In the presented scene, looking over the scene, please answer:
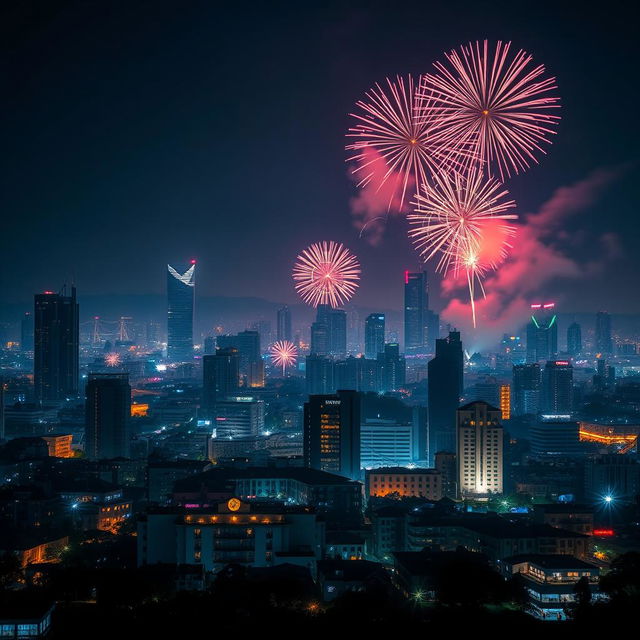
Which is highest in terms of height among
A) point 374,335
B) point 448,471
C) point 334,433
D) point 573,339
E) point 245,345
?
point 374,335

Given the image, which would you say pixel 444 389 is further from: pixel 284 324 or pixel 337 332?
pixel 284 324

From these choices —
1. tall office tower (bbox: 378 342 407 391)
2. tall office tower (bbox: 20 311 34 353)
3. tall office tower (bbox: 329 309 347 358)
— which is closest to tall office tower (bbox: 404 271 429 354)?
tall office tower (bbox: 329 309 347 358)

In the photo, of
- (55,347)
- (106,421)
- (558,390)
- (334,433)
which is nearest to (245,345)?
(55,347)

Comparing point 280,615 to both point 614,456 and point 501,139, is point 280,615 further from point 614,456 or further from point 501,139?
point 614,456

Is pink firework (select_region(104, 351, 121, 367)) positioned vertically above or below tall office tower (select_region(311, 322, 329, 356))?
below

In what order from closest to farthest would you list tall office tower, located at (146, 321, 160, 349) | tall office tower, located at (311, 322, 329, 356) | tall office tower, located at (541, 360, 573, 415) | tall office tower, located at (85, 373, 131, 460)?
tall office tower, located at (85, 373, 131, 460)
tall office tower, located at (541, 360, 573, 415)
tall office tower, located at (311, 322, 329, 356)
tall office tower, located at (146, 321, 160, 349)

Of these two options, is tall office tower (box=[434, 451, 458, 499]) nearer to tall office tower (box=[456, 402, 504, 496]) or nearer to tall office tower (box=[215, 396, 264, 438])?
tall office tower (box=[456, 402, 504, 496])
